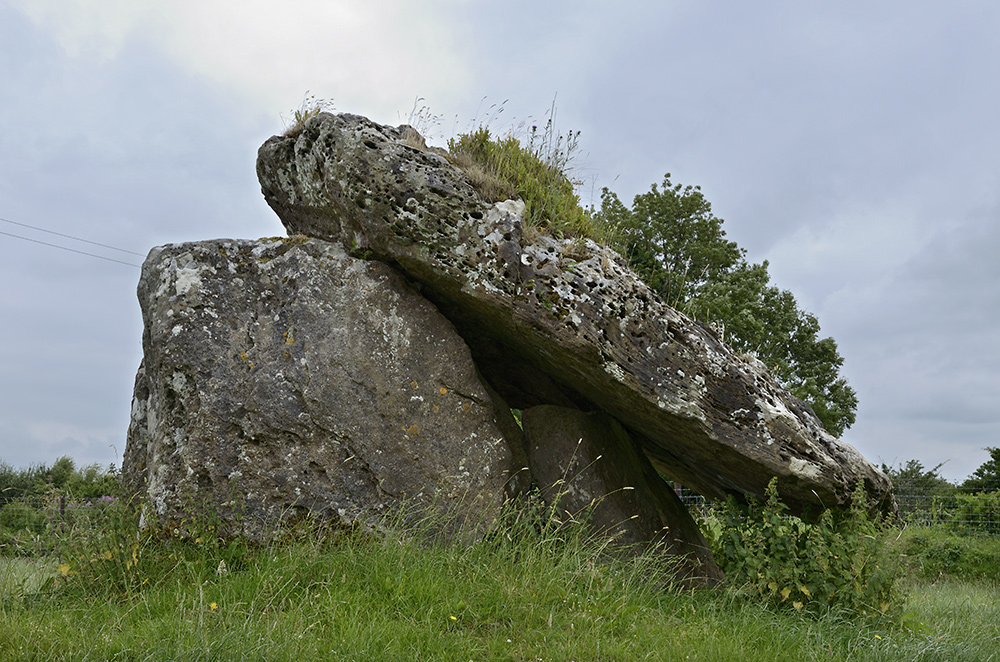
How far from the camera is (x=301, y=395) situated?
689cm

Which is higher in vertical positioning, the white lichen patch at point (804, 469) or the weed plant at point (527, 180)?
the weed plant at point (527, 180)

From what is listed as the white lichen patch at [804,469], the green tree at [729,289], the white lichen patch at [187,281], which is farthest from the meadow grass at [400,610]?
the green tree at [729,289]

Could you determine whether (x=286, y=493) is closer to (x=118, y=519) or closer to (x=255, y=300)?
(x=118, y=519)

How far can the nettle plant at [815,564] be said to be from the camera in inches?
268

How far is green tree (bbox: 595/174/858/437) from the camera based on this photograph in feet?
72.7

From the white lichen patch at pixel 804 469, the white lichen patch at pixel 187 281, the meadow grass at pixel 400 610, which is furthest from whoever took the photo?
the white lichen patch at pixel 187 281

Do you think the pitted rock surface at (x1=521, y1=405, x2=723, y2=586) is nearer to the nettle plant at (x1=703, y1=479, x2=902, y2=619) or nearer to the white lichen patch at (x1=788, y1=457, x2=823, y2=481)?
the nettle plant at (x1=703, y1=479, x2=902, y2=619)

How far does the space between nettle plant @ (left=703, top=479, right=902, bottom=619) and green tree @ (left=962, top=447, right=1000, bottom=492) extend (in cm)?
1945

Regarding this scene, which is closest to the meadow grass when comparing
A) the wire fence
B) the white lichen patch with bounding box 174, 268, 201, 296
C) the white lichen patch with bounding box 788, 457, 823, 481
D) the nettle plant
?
the nettle plant

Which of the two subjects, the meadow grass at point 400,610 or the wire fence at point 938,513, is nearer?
the meadow grass at point 400,610

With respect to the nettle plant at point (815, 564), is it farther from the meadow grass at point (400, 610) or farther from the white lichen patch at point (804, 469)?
the white lichen patch at point (804, 469)

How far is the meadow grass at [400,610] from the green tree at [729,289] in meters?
14.1

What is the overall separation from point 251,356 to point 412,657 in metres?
3.48

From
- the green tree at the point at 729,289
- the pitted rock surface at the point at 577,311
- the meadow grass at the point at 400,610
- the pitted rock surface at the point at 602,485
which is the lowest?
the meadow grass at the point at 400,610
